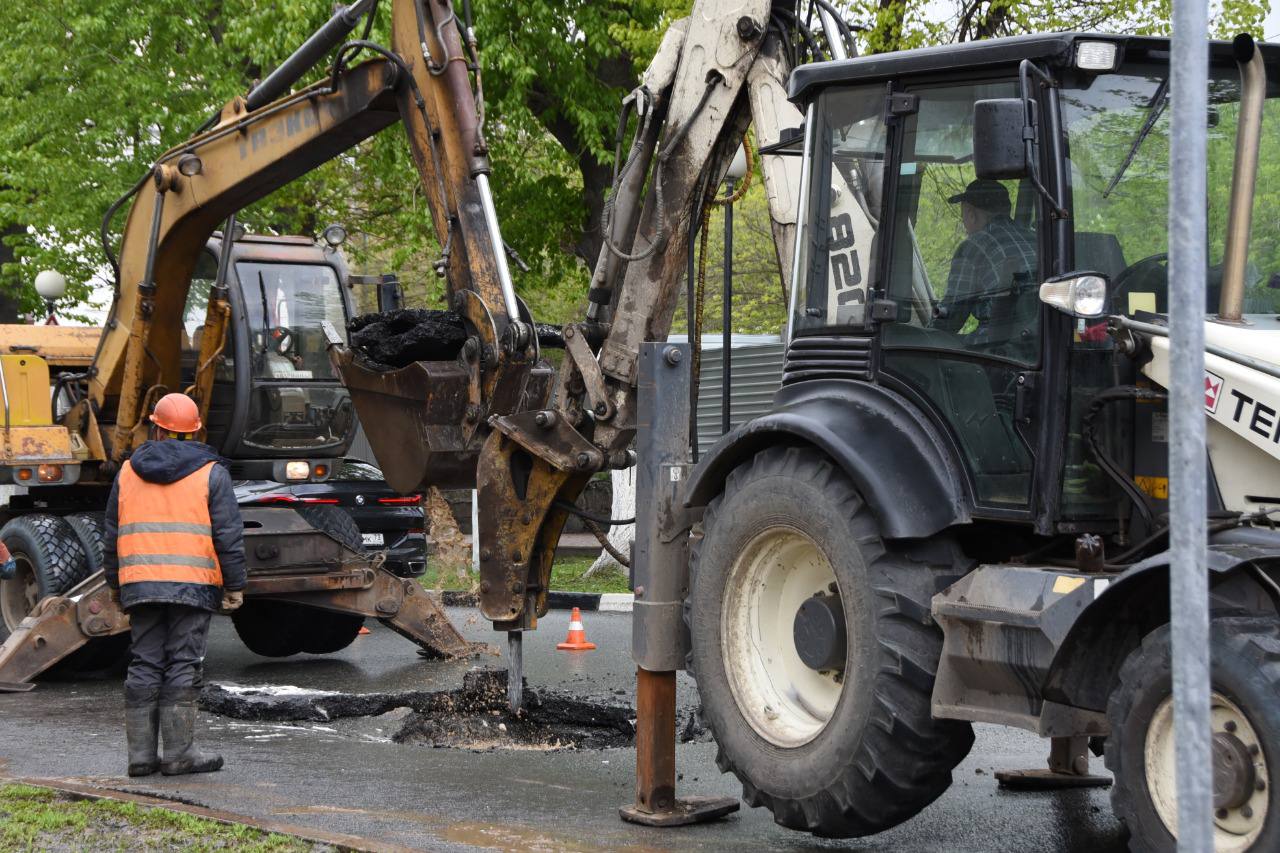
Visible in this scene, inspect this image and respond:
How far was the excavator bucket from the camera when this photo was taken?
28.8ft

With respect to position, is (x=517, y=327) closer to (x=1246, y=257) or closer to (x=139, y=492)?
(x=139, y=492)

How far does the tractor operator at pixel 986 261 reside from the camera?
18.4 ft

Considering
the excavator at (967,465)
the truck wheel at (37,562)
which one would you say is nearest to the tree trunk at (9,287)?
the truck wheel at (37,562)

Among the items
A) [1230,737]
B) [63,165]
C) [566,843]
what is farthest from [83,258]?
[1230,737]

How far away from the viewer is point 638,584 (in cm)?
677

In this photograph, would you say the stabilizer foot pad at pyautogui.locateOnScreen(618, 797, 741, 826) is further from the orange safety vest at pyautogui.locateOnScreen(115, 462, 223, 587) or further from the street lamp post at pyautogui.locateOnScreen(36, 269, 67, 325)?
the street lamp post at pyautogui.locateOnScreen(36, 269, 67, 325)

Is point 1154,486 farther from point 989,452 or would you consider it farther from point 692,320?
point 692,320

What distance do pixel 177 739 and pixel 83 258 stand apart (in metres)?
15.7

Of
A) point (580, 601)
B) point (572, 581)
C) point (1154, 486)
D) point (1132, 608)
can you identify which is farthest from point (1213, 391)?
point (572, 581)

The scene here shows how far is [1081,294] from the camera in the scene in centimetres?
517

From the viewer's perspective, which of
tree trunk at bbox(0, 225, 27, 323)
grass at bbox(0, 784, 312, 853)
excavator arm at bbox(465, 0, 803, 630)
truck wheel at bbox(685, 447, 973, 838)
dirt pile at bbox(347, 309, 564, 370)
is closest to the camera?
truck wheel at bbox(685, 447, 973, 838)

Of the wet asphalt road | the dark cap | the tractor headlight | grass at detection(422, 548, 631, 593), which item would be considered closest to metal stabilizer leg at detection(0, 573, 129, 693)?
the wet asphalt road

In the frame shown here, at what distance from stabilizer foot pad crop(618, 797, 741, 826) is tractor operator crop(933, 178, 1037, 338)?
2210 millimetres

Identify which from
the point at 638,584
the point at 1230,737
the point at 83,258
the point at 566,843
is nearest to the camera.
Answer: the point at 1230,737
